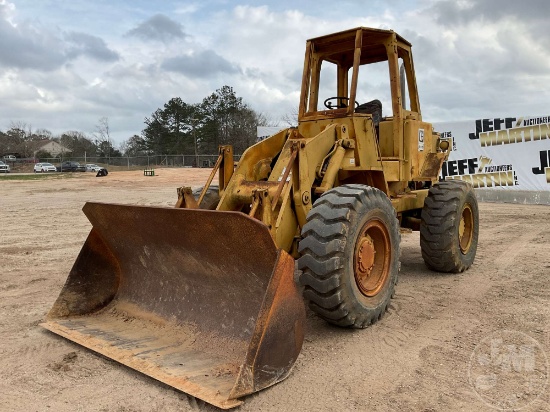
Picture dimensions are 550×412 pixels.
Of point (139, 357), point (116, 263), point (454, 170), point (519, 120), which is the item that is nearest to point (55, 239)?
point (116, 263)

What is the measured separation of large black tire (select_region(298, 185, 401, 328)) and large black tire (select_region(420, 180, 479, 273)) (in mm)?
1659

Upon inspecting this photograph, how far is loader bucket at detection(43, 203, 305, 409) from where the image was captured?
3148mm

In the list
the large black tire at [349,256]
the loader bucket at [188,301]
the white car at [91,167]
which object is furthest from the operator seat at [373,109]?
the white car at [91,167]

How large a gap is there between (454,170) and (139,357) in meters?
14.9

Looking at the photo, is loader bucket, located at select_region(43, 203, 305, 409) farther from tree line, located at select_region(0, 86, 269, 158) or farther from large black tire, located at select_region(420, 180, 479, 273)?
tree line, located at select_region(0, 86, 269, 158)

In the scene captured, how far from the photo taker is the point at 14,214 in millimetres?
13352

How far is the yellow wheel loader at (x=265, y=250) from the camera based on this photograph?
3312 mm

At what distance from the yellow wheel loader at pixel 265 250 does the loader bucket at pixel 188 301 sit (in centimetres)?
1

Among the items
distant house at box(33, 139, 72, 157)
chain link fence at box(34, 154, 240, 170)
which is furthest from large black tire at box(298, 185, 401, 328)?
distant house at box(33, 139, 72, 157)

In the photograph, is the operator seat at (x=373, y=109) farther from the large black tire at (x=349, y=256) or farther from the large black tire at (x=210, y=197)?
the large black tire at (x=210, y=197)

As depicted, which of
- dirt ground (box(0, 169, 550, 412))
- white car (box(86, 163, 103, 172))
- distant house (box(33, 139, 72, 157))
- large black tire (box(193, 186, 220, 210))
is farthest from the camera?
distant house (box(33, 139, 72, 157))

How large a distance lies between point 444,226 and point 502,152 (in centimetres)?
1134

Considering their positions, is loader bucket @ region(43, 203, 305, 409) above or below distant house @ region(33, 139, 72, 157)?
below
